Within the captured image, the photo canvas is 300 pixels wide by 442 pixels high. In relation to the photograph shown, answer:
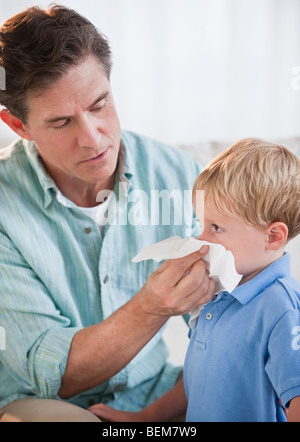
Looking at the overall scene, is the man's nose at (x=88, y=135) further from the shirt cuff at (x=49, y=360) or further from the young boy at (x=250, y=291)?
the shirt cuff at (x=49, y=360)

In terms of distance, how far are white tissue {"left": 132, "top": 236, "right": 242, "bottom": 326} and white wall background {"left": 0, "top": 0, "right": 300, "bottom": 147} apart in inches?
21.8

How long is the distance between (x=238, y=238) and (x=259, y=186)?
3.9 inches

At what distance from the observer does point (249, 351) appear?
0.85m

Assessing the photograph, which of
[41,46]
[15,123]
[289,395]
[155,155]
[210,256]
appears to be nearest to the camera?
[289,395]

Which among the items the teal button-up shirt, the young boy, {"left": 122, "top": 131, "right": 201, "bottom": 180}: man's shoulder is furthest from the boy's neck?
{"left": 122, "top": 131, "right": 201, "bottom": 180}: man's shoulder

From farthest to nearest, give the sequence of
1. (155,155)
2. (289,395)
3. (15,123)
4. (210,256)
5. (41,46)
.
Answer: (155,155)
(15,123)
(41,46)
(210,256)
(289,395)

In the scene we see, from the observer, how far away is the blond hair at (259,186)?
2.76 ft

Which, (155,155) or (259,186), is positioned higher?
(259,186)

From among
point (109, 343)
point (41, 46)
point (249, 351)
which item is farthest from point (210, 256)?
point (41, 46)

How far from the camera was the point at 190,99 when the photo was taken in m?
1.44

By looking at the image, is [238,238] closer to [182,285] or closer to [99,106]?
[182,285]

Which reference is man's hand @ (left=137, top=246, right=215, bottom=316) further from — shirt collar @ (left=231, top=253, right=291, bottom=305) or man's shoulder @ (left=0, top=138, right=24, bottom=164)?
man's shoulder @ (left=0, top=138, right=24, bottom=164)

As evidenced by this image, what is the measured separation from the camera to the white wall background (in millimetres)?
1202

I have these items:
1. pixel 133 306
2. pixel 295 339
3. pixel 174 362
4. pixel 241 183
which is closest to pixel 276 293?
pixel 295 339
